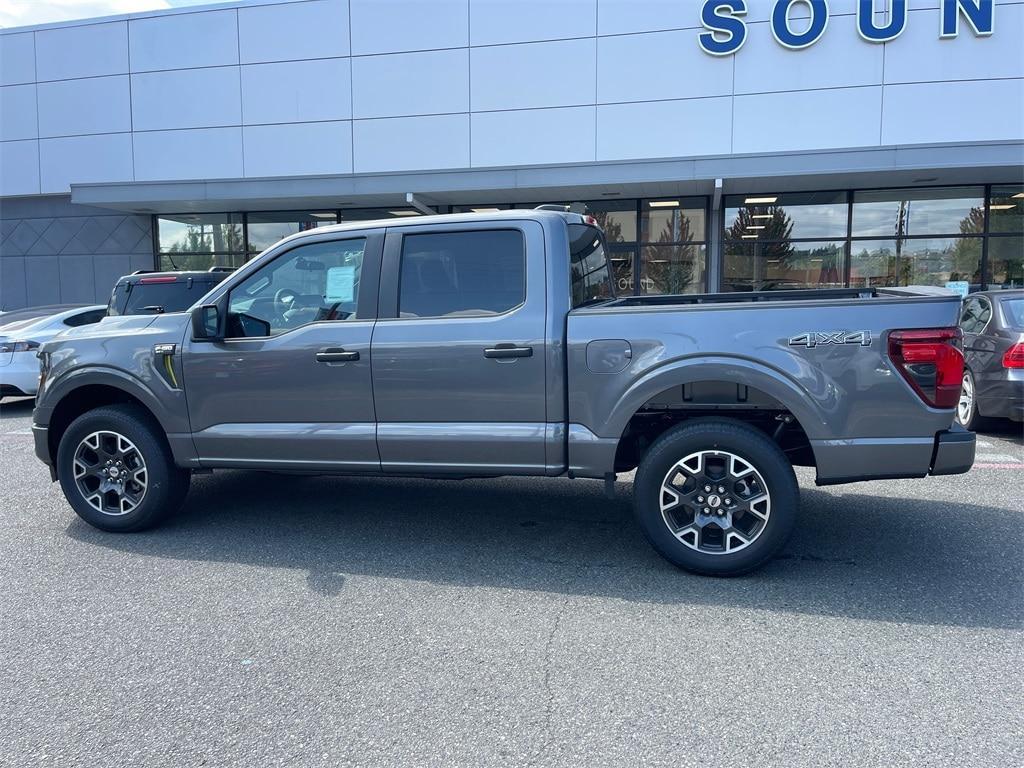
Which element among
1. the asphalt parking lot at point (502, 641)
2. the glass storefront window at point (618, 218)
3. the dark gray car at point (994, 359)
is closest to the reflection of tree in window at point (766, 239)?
the glass storefront window at point (618, 218)

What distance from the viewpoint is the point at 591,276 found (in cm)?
520

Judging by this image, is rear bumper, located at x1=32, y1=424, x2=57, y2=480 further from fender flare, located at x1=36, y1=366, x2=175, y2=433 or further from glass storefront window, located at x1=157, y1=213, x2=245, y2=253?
glass storefront window, located at x1=157, y1=213, x2=245, y2=253

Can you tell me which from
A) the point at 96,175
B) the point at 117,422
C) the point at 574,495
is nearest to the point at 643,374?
the point at 574,495

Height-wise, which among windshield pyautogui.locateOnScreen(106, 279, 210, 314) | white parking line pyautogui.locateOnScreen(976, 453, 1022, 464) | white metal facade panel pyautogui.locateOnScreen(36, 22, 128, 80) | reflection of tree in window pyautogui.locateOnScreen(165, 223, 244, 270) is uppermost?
white metal facade panel pyautogui.locateOnScreen(36, 22, 128, 80)

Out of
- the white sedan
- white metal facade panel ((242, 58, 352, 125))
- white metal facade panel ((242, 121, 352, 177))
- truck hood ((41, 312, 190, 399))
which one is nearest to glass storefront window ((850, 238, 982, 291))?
white metal facade panel ((242, 121, 352, 177))

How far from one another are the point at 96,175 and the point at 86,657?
57.6 feet

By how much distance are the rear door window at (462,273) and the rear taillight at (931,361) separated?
2.04m

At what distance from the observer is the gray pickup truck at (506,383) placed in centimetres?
411

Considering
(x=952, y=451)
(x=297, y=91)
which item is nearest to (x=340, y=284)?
(x=952, y=451)

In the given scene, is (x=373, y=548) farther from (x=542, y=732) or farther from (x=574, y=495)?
(x=542, y=732)

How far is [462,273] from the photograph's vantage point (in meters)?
4.74

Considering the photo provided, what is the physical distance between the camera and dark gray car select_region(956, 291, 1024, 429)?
24.7 ft

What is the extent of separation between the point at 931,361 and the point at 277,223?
645 inches

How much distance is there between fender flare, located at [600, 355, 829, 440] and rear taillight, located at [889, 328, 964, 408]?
40 cm
